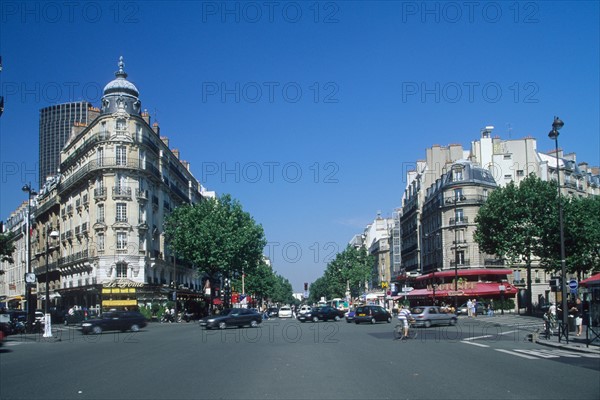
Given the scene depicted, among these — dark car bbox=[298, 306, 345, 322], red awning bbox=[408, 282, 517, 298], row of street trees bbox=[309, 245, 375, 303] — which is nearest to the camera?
dark car bbox=[298, 306, 345, 322]

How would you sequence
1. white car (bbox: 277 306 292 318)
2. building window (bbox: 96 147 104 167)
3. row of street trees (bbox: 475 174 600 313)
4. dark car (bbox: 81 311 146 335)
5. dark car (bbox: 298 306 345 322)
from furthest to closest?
1. white car (bbox: 277 306 292 318)
2. building window (bbox: 96 147 104 167)
3. dark car (bbox: 298 306 345 322)
4. row of street trees (bbox: 475 174 600 313)
5. dark car (bbox: 81 311 146 335)

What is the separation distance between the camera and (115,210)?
2426 inches

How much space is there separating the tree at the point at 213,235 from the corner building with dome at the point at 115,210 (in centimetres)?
228

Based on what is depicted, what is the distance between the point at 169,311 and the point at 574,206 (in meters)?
36.9

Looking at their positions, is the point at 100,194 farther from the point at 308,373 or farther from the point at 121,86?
the point at 308,373

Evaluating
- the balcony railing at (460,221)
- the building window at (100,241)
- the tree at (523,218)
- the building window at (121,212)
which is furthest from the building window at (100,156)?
the balcony railing at (460,221)

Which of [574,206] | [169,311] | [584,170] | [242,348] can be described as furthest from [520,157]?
[242,348]

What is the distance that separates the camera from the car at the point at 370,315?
1865 inches

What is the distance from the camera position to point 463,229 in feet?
239

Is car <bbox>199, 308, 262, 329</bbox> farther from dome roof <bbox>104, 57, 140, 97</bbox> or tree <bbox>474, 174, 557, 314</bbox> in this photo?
dome roof <bbox>104, 57, 140, 97</bbox>

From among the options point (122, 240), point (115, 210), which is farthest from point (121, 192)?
point (122, 240)

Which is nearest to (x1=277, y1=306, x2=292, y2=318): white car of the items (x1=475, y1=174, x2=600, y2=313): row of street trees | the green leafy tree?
(x1=475, y1=174, x2=600, y2=313): row of street trees

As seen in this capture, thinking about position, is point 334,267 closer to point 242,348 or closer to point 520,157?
point 520,157

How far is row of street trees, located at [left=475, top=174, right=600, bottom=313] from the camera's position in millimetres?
52562
